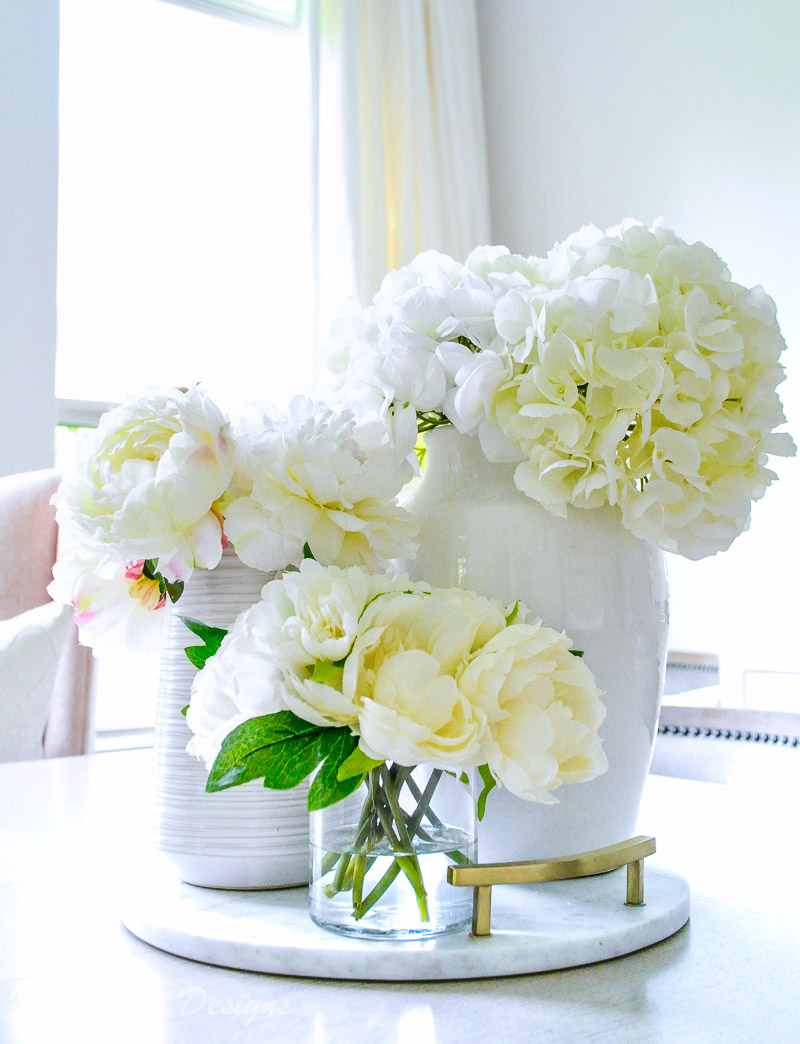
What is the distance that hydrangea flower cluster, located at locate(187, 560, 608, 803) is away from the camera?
1.36 ft

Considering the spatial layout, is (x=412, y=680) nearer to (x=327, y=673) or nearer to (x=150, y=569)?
(x=327, y=673)

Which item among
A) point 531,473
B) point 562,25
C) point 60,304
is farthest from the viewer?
point 562,25

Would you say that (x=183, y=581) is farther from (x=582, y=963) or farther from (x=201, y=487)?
(x=582, y=963)

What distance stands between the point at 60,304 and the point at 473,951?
2736 mm

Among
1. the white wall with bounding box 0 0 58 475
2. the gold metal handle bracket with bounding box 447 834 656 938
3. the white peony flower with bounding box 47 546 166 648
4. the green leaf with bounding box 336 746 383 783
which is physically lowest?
the gold metal handle bracket with bounding box 447 834 656 938

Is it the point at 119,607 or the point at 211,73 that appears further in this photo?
the point at 211,73

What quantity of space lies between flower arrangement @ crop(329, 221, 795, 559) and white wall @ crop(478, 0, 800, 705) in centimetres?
202

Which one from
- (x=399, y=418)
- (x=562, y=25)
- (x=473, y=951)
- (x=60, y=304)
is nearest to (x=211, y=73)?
(x=60, y=304)

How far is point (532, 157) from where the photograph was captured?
3.23 metres

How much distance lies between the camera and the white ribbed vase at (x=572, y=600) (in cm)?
58

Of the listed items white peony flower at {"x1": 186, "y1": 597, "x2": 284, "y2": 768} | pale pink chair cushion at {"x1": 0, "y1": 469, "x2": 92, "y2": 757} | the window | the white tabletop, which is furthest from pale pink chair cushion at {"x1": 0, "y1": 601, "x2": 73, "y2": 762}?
the window

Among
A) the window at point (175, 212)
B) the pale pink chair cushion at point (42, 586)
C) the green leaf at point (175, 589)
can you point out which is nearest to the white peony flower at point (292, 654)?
the green leaf at point (175, 589)

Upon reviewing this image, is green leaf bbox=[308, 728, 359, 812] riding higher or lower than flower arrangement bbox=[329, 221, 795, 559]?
lower

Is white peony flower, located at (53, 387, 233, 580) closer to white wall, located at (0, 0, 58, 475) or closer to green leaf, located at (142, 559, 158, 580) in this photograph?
green leaf, located at (142, 559, 158, 580)
